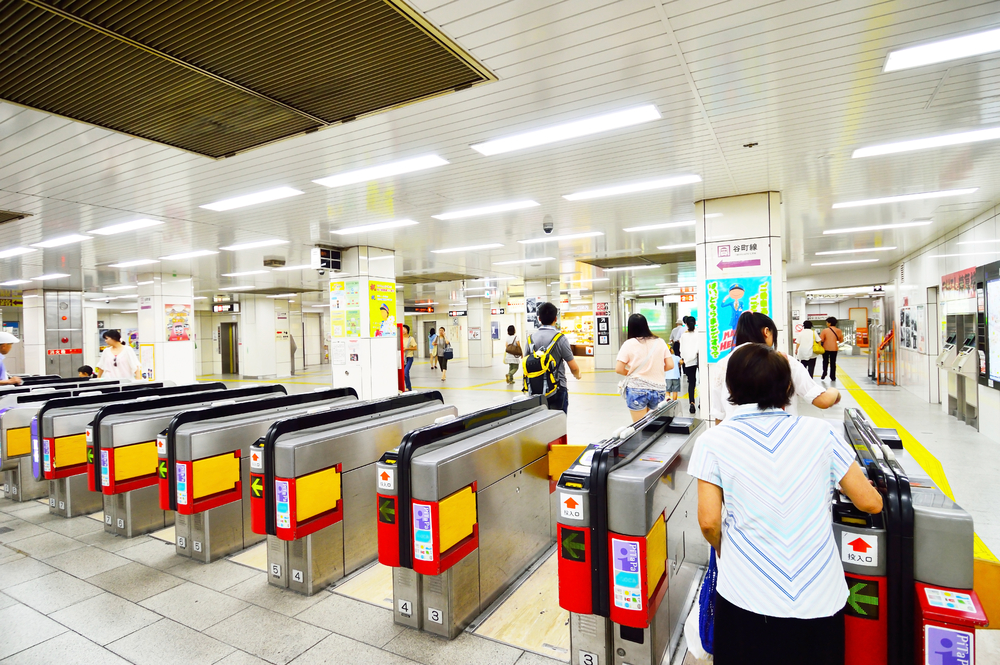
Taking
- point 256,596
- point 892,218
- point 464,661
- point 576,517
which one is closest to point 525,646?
point 464,661

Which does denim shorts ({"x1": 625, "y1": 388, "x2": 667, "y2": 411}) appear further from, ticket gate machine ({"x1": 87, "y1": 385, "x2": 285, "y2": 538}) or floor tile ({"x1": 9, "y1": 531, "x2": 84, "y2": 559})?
floor tile ({"x1": 9, "y1": 531, "x2": 84, "y2": 559})

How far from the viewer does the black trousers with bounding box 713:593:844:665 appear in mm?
1604

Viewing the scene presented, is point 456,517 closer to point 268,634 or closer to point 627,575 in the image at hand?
point 627,575

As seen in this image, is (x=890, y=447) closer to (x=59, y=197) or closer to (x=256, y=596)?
(x=256, y=596)

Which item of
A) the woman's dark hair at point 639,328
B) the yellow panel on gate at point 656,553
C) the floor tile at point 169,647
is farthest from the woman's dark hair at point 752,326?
the floor tile at point 169,647

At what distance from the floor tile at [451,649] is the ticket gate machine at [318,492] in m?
0.90

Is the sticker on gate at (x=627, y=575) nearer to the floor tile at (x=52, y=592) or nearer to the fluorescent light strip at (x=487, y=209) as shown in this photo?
the floor tile at (x=52, y=592)

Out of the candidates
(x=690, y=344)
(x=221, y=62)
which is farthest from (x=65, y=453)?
(x=690, y=344)

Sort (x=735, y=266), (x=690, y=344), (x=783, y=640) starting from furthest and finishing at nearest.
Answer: (x=690, y=344)
(x=735, y=266)
(x=783, y=640)

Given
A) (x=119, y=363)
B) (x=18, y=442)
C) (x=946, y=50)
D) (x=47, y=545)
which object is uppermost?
(x=946, y=50)

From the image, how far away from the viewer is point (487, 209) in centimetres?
711

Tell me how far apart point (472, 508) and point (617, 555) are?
1.06 metres

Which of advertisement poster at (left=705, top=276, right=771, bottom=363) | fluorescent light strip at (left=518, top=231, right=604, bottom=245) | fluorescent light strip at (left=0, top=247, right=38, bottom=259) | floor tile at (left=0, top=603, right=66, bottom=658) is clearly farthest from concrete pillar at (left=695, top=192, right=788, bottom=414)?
fluorescent light strip at (left=0, top=247, right=38, bottom=259)

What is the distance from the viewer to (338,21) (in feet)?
8.30
